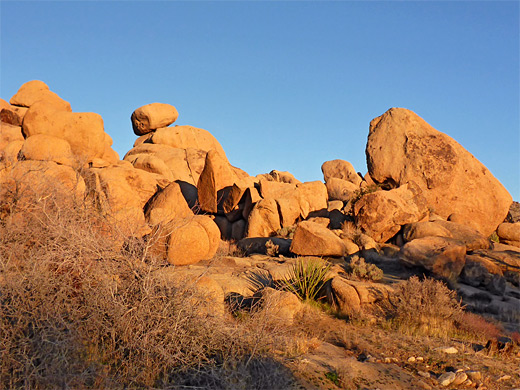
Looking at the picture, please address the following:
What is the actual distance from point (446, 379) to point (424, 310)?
3.17 metres

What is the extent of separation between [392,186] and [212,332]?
18.7 m

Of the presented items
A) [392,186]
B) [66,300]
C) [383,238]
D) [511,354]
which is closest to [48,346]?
[66,300]

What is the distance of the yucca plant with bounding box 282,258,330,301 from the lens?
11.6 m

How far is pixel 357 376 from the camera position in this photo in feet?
22.5

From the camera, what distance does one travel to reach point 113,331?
5746 mm

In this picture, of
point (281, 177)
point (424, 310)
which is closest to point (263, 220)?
point (424, 310)

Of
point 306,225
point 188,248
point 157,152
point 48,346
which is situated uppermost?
point 157,152

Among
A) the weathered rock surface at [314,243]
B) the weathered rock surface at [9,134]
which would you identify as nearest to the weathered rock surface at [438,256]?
the weathered rock surface at [314,243]

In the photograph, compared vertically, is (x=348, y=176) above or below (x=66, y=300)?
above

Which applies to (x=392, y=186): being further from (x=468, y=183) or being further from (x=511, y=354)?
(x=511, y=354)

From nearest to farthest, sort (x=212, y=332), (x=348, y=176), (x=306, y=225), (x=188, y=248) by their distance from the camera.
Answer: (x=212, y=332), (x=188, y=248), (x=306, y=225), (x=348, y=176)

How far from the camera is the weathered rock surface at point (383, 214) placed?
19203mm

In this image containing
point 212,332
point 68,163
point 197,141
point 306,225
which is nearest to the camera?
point 212,332

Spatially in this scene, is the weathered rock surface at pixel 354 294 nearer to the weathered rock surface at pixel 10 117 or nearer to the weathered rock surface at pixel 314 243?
the weathered rock surface at pixel 314 243
